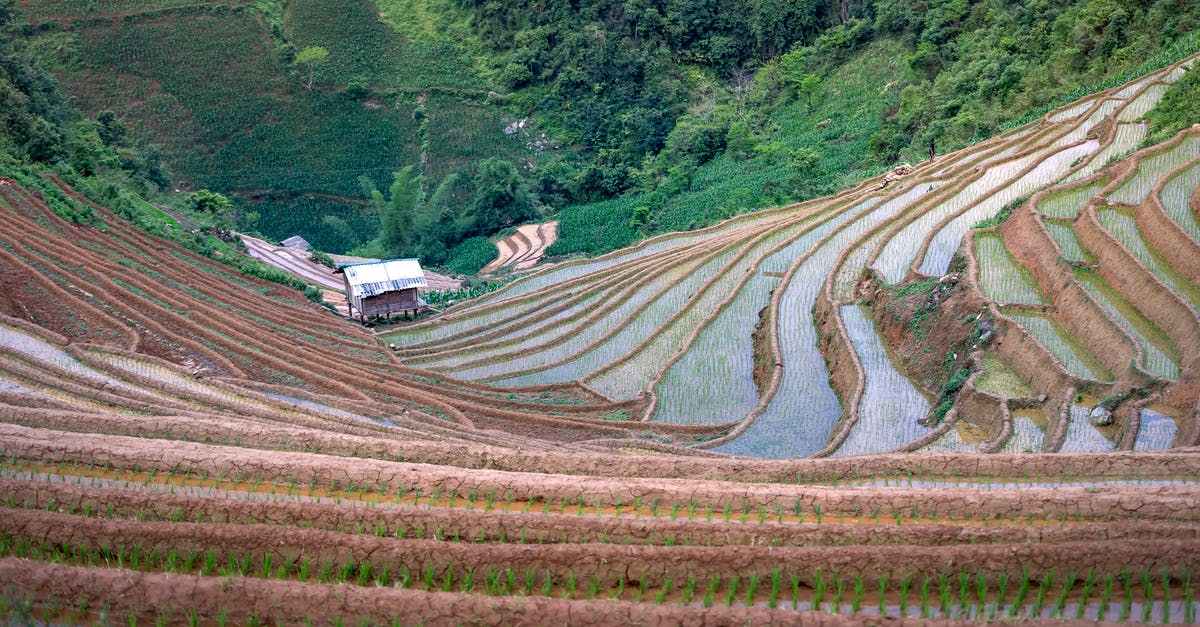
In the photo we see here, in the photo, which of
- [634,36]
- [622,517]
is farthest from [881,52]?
[622,517]

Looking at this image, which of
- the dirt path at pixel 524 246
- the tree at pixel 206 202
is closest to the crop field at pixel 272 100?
the tree at pixel 206 202

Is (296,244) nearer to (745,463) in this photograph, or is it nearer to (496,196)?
(496,196)

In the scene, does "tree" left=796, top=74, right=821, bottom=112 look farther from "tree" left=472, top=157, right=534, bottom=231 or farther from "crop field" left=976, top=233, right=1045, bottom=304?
"crop field" left=976, top=233, right=1045, bottom=304

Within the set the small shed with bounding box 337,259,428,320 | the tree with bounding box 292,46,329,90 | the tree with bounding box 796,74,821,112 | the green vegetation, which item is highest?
the tree with bounding box 292,46,329,90

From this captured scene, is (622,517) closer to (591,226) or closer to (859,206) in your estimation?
(859,206)

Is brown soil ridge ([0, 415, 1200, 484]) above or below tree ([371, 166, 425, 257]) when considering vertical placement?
below

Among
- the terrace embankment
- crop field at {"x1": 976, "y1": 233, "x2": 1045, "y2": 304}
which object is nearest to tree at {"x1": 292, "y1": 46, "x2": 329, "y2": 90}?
the terrace embankment

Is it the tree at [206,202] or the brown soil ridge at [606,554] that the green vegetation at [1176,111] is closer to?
the brown soil ridge at [606,554]
